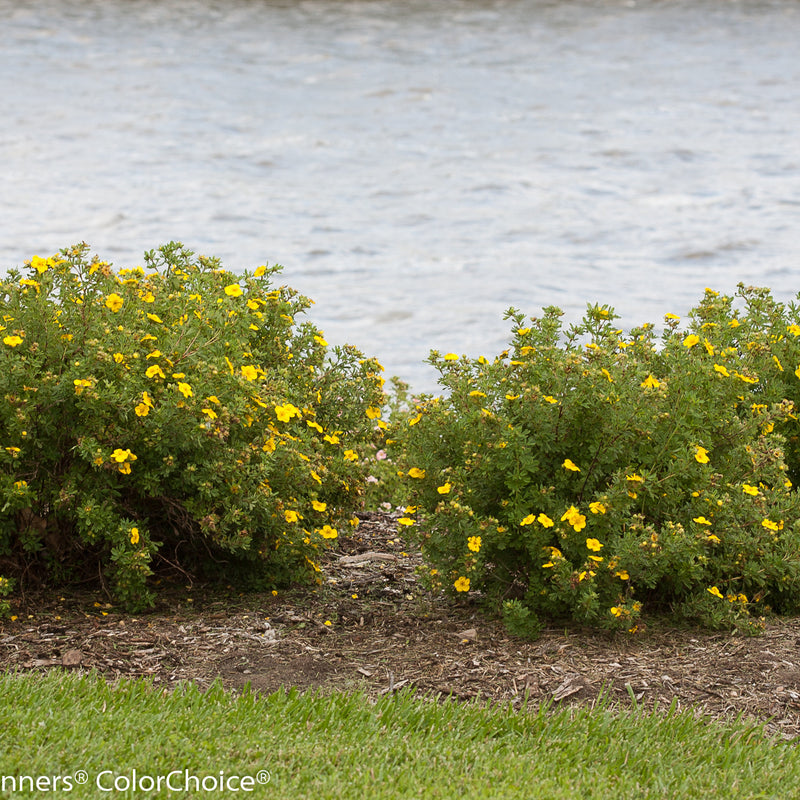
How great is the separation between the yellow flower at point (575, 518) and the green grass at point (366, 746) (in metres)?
0.60

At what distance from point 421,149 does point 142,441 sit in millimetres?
10569

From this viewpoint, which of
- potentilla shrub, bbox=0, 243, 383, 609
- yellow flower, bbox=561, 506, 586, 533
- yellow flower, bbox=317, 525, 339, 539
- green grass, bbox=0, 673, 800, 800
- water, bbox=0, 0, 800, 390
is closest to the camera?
green grass, bbox=0, 673, 800, 800

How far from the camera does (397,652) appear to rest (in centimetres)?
379

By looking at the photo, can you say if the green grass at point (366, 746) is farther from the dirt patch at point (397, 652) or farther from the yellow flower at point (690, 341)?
the yellow flower at point (690, 341)

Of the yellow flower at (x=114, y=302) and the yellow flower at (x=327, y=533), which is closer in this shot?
the yellow flower at (x=114, y=302)

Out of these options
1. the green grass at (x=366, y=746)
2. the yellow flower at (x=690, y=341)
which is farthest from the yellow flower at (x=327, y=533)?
the yellow flower at (x=690, y=341)

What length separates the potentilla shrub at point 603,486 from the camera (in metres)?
3.74

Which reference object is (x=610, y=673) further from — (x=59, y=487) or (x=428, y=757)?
(x=59, y=487)

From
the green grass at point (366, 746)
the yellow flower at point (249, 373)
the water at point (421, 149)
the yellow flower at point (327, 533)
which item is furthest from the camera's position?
the water at point (421, 149)

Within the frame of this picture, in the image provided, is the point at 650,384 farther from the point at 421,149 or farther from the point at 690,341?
the point at 421,149

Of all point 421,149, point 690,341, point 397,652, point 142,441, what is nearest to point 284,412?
point 142,441

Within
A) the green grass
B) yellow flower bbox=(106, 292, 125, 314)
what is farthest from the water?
the green grass

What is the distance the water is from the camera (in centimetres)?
983

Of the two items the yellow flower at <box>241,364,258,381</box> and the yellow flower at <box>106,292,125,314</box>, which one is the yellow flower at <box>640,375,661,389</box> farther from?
the yellow flower at <box>106,292,125,314</box>
